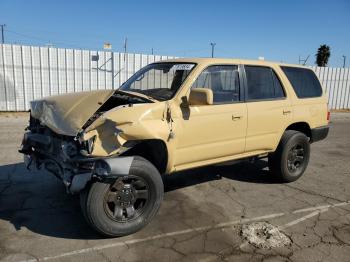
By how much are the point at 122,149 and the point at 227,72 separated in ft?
6.60

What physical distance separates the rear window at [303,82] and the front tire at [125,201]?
3.09 metres

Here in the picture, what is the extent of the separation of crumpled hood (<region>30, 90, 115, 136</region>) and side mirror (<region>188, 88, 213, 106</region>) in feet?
3.25

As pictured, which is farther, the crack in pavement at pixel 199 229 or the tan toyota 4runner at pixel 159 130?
the tan toyota 4runner at pixel 159 130

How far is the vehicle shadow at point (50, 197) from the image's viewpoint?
3.89 metres

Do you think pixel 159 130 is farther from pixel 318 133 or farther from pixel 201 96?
pixel 318 133

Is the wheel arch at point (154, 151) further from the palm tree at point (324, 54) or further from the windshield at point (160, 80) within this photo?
the palm tree at point (324, 54)

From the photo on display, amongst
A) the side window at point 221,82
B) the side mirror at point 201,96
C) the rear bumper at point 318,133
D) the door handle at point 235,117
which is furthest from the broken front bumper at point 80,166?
the rear bumper at point 318,133

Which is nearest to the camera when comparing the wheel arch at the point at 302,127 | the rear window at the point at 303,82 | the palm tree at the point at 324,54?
the rear window at the point at 303,82

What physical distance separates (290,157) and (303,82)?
1313 millimetres

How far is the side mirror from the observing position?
4023 mm

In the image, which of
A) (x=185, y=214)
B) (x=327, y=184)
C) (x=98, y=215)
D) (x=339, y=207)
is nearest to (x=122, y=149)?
(x=98, y=215)

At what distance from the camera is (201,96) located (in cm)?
405

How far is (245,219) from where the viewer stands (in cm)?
426

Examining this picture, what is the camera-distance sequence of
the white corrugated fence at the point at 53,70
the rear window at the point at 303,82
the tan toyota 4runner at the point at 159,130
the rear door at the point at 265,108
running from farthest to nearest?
the white corrugated fence at the point at 53,70 < the rear window at the point at 303,82 < the rear door at the point at 265,108 < the tan toyota 4runner at the point at 159,130
